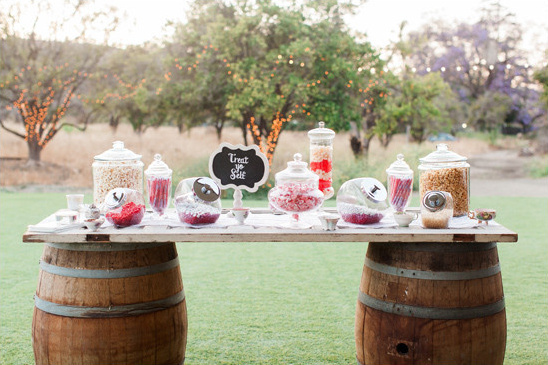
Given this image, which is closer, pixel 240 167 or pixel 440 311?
pixel 440 311

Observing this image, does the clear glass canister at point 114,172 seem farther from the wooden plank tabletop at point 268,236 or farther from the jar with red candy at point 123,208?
the wooden plank tabletop at point 268,236

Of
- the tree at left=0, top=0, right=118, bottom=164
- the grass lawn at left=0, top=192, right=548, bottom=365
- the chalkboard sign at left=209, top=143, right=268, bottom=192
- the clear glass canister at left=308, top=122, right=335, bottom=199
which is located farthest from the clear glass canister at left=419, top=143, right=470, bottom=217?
the tree at left=0, top=0, right=118, bottom=164

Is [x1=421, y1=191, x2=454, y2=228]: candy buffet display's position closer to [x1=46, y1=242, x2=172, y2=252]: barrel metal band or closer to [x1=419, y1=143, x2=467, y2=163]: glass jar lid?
[x1=419, y1=143, x2=467, y2=163]: glass jar lid

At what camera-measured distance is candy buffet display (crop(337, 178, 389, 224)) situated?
7.77ft

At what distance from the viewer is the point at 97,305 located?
2209 mm

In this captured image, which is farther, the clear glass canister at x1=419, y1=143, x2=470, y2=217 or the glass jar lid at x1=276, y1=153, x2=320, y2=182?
the clear glass canister at x1=419, y1=143, x2=470, y2=217

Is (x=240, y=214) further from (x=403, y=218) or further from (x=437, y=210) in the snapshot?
(x=437, y=210)

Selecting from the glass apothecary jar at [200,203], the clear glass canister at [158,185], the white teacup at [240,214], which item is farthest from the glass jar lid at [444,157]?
the clear glass canister at [158,185]

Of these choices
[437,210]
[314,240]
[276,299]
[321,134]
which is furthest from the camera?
[276,299]

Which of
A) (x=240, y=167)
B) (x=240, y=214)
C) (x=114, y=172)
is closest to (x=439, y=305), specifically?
(x=240, y=214)

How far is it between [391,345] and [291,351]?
993 millimetres

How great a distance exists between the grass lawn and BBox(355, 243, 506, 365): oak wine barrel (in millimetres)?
836

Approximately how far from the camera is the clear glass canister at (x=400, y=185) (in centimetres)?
254

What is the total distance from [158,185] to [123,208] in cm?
26
